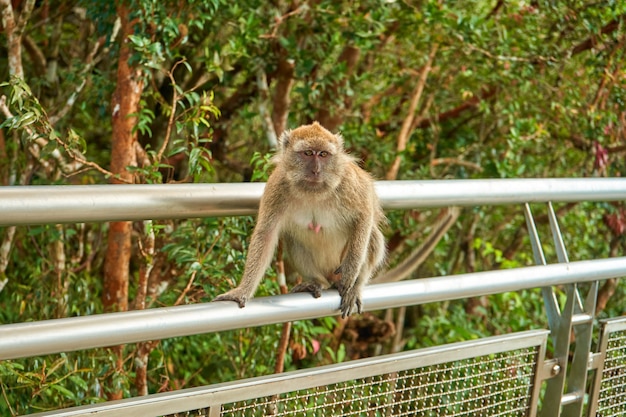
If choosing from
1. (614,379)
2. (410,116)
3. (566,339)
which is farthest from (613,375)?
(410,116)

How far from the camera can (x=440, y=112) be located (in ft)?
20.3

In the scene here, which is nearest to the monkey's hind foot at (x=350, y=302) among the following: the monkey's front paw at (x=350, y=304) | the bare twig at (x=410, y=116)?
the monkey's front paw at (x=350, y=304)

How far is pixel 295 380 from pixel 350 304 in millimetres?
430

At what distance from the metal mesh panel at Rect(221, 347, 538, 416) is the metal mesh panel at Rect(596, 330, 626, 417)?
1.24ft

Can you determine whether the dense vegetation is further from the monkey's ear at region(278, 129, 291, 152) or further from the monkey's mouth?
the monkey's mouth

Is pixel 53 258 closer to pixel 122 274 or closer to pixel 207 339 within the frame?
pixel 122 274

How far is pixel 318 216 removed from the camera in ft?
8.96

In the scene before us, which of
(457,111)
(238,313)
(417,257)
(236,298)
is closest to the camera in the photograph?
(238,313)

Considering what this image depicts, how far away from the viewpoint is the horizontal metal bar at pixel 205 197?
5.04 feet

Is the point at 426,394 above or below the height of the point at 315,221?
below

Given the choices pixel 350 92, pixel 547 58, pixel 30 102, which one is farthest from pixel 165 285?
pixel 547 58

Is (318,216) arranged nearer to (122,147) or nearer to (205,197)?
(205,197)

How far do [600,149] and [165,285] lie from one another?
3.22 metres

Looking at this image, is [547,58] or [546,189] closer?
[546,189]
